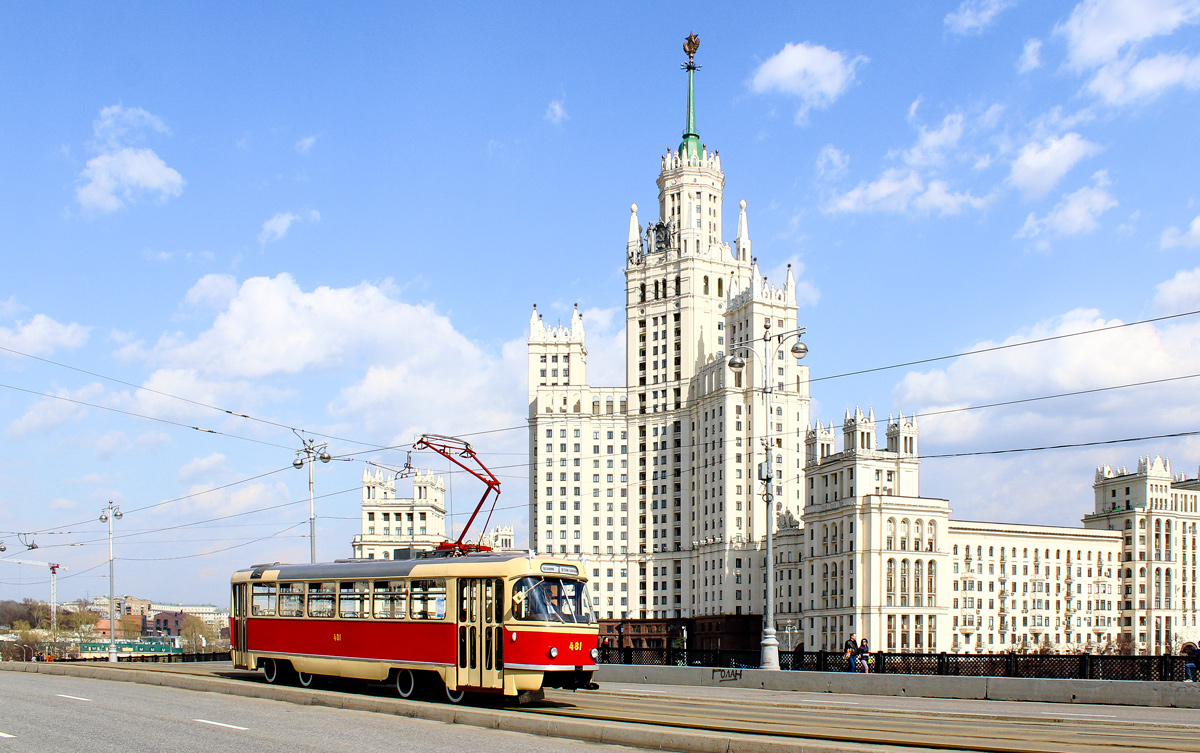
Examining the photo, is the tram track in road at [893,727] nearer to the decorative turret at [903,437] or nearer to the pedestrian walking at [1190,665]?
the pedestrian walking at [1190,665]

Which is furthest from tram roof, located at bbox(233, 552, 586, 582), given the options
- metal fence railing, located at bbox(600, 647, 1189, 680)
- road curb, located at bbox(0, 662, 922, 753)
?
metal fence railing, located at bbox(600, 647, 1189, 680)

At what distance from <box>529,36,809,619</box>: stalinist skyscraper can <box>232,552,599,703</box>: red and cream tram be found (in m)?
123

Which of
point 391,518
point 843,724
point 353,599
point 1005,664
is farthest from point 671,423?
point 843,724

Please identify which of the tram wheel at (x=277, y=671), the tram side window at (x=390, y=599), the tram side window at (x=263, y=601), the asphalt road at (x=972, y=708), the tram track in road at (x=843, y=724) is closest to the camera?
the tram track in road at (x=843, y=724)

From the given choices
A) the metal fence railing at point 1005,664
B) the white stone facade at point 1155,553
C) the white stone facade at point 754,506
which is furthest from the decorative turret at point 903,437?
the metal fence railing at point 1005,664

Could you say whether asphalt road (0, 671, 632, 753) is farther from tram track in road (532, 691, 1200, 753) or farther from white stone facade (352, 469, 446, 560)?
white stone facade (352, 469, 446, 560)

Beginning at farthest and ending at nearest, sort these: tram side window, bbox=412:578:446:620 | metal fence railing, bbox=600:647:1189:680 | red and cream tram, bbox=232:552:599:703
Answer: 1. metal fence railing, bbox=600:647:1189:680
2. tram side window, bbox=412:578:446:620
3. red and cream tram, bbox=232:552:599:703

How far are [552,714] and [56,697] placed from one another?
11.8 metres

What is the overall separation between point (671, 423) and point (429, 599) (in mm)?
142065

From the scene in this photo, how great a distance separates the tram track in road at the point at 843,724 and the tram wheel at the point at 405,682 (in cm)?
59

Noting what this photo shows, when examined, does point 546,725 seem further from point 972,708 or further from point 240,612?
point 240,612

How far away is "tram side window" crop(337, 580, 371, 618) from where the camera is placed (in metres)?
27.5

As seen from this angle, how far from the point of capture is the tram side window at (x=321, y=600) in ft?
93.4

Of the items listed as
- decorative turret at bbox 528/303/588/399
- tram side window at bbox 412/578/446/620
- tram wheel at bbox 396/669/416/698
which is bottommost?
tram wheel at bbox 396/669/416/698
